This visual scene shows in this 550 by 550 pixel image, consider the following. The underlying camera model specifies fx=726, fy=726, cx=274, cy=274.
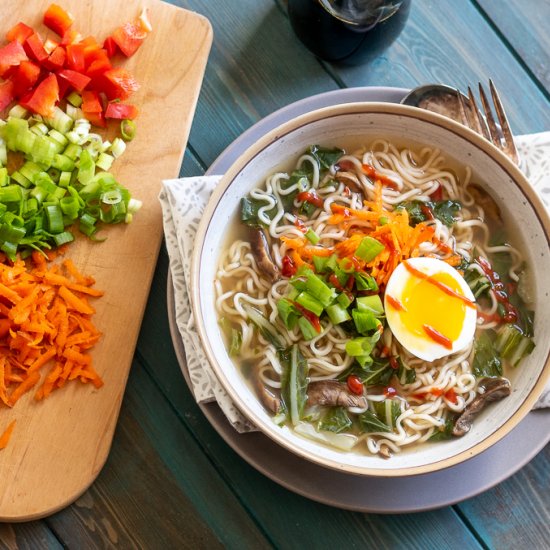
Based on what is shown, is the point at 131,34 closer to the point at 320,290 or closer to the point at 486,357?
the point at 320,290

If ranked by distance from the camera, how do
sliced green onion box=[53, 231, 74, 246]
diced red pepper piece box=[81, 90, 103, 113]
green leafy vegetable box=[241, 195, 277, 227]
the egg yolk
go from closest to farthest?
the egg yolk → green leafy vegetable box=[241, 195, 277, 227] → sliced green onion box=[53, 231, 74, 246] → diced red pepper piece box=[81, 90, 103, 113]

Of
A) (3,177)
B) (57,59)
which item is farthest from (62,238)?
(57,59)

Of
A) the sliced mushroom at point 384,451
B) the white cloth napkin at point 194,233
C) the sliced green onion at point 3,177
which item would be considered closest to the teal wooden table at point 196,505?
the white cloth napkin at point 194,233

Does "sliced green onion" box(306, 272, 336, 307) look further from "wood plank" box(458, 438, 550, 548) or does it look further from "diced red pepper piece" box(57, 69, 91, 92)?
"diced red pepper piece" box(57, 69, 91, 92)

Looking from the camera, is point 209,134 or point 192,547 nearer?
point 192,547

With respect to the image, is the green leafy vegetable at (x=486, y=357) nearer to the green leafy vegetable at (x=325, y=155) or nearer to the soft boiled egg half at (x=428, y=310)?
the soft boiled egg half at (x=428, y=310)

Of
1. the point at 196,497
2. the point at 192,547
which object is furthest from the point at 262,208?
the point at 192,547

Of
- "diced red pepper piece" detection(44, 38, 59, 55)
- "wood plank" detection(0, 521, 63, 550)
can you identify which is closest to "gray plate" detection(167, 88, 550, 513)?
"wood plank" detection(0, 521, 63, 550)

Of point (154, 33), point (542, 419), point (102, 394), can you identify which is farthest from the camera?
point (154, 33)

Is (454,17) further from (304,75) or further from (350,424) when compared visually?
(350,424)
